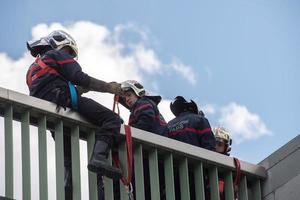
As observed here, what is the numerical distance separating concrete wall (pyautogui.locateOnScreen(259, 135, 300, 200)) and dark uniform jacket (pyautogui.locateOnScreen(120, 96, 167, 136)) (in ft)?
4.18

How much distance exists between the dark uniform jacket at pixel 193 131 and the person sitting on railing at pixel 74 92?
1.28m

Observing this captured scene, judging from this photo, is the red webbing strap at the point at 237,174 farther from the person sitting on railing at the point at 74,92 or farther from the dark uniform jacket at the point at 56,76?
the dark uniform jacket at the point at 56,76

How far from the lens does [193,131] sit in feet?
39.5

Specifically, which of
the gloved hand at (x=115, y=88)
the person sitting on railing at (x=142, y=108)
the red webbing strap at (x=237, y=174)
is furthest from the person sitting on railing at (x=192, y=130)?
the gloved hand at (x=115, y=88)

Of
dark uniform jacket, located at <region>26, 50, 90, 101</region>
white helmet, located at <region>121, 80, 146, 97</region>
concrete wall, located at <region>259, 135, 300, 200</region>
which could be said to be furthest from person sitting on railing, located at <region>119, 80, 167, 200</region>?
concrete wall, located at <region>259, 135, 300, 200</region>

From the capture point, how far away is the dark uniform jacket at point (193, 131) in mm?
11953

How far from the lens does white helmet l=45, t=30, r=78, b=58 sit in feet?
36.9

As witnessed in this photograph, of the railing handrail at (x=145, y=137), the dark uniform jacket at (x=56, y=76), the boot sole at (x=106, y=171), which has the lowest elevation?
the boot sole at (x=106, y=171)

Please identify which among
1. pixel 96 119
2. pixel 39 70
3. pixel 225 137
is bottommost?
pixel 96 119

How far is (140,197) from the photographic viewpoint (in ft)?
34.4

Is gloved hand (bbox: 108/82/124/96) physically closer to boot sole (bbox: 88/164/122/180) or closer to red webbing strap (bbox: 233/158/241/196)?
boot sole (bbox: 88/164/122/180)

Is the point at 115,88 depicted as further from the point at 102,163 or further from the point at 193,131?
the point at 193,131

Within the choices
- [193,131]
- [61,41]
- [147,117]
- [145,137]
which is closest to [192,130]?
[193,131]

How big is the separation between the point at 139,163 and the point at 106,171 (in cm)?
75
